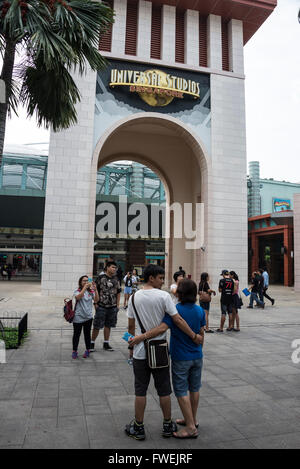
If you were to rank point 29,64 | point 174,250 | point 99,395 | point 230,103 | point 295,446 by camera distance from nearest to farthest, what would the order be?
point 295,446
point 99,395
point 29,64
point 230,103
point 174,250

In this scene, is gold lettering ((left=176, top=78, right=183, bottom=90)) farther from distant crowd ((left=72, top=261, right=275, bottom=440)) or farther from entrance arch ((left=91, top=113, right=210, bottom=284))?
distant crowd ((left=72, top=261, right=275, bottom=440))

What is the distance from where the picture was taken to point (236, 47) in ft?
71.9

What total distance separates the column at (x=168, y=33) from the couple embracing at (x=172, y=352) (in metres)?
20.9

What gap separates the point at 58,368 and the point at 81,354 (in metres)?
0.99

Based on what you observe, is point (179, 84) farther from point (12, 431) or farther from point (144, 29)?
point (12, 431)

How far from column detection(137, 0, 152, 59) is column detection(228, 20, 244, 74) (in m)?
5.72

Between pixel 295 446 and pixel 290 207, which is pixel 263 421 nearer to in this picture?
pixel 295 446

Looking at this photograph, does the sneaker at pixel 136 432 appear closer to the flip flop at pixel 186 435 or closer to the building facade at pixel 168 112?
the flip flop at pixel 186 435

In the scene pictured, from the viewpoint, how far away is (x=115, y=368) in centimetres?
588

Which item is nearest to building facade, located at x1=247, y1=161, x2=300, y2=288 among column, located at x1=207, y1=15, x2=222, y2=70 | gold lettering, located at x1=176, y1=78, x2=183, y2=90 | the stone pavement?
column, located at x1=207, y1=15, x2=222, y2=70

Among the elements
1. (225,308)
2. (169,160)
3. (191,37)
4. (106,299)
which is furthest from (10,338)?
(169,160)

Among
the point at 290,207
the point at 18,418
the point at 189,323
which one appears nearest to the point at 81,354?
the point at 18,418

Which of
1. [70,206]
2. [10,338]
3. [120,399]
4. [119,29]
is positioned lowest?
[120,399]

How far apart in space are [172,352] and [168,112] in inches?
770
